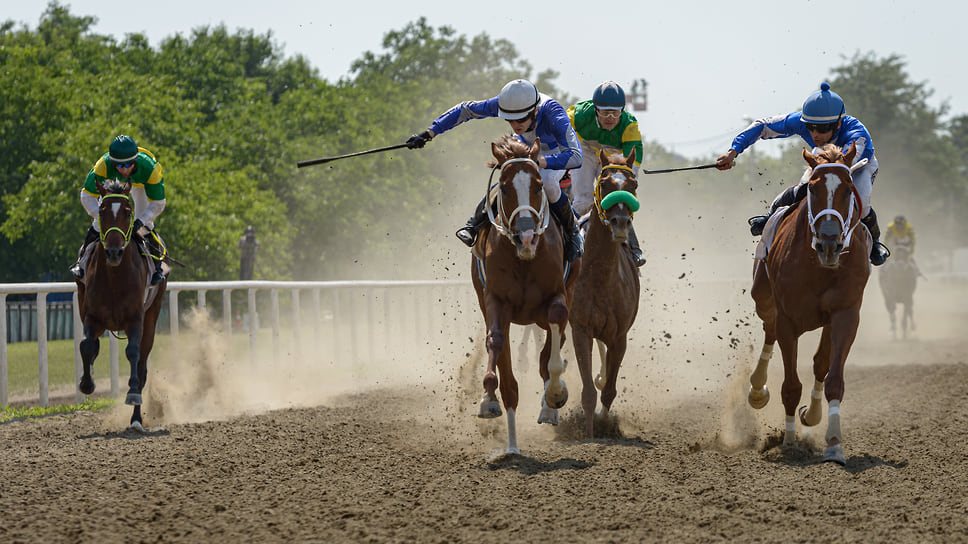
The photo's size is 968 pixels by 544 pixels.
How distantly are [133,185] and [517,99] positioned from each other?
3.86 m

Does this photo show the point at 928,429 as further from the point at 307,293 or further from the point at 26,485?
the point at 307,293

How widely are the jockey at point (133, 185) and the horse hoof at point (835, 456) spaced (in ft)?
18.4

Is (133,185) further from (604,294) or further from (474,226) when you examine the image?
(604,294)

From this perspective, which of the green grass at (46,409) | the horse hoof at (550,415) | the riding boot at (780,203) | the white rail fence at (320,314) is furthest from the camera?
the white rail fence at (320,314)

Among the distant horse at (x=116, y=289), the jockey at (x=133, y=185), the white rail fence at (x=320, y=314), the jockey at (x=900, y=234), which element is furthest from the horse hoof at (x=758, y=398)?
the jockey at (x=900, y=234)

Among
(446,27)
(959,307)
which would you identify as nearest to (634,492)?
(959,307)

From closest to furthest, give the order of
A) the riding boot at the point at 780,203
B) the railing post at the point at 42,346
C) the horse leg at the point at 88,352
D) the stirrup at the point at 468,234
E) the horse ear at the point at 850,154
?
the horse ear at the point at 850,154 → the stirrup at the point at 468,234 → the riding boot at the point at 780,203 → the horse leg at the point at 88,352 → the railing post at the point at 42,346

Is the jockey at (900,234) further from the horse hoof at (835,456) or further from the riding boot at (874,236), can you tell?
the horse hoof at (835,456)

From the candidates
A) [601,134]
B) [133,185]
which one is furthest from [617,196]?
[133,185]

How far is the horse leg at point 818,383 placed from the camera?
7.34 metres

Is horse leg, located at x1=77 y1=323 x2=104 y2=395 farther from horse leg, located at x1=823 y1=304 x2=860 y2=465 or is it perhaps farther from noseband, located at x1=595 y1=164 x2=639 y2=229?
horse leg, located at x1=823 y1=304 x2=860 y2=465

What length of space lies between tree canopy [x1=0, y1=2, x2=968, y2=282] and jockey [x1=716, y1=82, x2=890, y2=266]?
20.0 m

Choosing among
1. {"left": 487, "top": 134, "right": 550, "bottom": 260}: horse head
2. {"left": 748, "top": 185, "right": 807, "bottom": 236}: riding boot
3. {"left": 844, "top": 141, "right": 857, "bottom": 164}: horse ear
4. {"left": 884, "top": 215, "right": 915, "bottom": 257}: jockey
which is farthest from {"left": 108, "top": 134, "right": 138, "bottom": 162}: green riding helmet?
{"left": 884, "top": 215, "right": 915, "bottom": 257}: jockey

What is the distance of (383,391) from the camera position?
12820 millimetres
